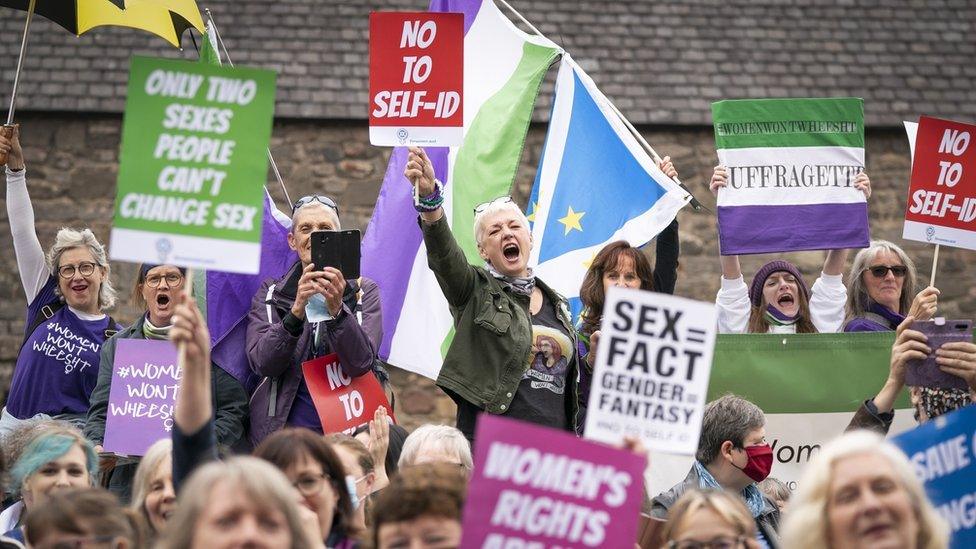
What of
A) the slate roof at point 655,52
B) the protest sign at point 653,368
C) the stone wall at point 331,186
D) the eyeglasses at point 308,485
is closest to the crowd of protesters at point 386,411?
the eyeglasses at point 308,485

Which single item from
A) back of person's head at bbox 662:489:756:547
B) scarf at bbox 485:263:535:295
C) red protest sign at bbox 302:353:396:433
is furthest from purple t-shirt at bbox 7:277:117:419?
back of person's head at bbox 662:489:756:547

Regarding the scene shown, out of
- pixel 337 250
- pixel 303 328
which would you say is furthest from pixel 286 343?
pixel 337 250

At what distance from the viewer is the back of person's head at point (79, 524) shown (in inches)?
174

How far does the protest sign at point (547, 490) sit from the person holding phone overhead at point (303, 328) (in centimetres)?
244

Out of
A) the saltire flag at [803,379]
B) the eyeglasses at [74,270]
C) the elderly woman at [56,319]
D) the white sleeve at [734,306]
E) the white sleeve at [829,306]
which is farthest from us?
the white sleeve at [829,306]

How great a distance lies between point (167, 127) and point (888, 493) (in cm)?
256

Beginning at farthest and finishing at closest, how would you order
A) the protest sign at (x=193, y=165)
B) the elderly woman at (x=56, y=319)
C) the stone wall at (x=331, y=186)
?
the stone wall at (x=331, y=186)
the elderly woman at (x=56, y=319)
the protest sign at (x=193, y=165)

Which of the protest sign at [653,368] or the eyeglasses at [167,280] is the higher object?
the eyeglasses at [167,280]

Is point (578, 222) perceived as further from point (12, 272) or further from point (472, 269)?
point (12, 272)

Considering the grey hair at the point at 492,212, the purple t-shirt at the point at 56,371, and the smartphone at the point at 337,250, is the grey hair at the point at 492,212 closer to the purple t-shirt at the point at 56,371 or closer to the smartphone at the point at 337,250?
the smartphone at the point at 337,250

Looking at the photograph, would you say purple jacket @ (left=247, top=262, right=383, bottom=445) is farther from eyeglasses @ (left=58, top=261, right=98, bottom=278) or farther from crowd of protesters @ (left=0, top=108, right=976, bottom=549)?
eyeglasses @ (left=58, top=261, right=98, bottom=278)

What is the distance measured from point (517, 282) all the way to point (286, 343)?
41.3 inches

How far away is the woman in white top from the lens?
771cm

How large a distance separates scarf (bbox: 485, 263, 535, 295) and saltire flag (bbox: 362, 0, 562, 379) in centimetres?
192
